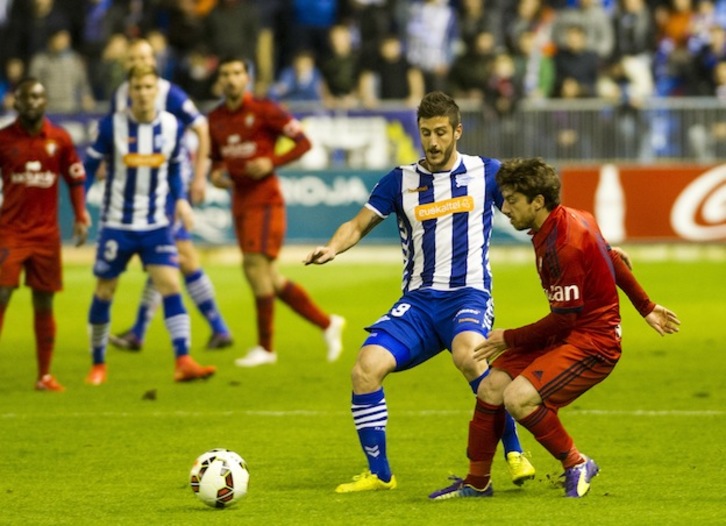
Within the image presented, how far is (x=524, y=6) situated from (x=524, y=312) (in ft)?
25.4

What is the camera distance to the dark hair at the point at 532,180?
276 inches

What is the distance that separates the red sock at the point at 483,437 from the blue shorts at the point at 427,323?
0.53 meters

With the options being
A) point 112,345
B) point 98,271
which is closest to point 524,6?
point 112,345

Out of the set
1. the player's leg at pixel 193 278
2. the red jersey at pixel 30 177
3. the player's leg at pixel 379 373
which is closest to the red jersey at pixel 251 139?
the player's leg at pixel 193 278

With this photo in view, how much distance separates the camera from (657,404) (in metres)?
10.3

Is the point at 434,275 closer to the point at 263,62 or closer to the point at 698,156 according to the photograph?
the point at 698,156

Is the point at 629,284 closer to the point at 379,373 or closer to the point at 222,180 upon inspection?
the point at 379,373

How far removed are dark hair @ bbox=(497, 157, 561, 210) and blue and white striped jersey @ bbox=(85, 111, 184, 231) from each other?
467 centimetres

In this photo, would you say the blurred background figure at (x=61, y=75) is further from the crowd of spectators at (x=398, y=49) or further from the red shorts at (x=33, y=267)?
the red shorts at (x=33, y=267)

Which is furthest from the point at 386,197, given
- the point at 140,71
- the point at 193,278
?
the point at 193,278

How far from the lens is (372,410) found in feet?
24.6

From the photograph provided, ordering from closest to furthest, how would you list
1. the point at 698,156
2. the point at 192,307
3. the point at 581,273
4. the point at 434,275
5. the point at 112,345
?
the point at 581,273 < the point at 434,275 < the point at 112,345 < the point at 192,307 < the point at 698,156

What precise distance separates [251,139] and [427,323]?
16.3ft

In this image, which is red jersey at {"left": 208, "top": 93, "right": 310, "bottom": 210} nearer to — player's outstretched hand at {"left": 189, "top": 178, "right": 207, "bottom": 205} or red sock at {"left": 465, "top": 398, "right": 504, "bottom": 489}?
player's outstretched hand at {"left": 189, "top": 178, "right": 207, "bottom": 205}
